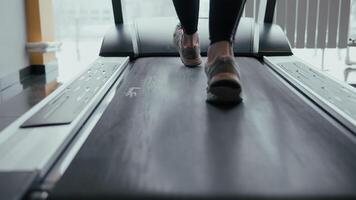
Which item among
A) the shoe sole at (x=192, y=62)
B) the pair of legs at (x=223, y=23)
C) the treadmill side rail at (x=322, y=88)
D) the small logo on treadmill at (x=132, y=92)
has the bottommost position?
the treadmill side rail at (x=322, y=88)

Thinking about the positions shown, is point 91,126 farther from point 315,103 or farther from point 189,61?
point 189,61

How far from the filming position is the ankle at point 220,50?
4.18ft

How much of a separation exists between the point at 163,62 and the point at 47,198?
55.3 inches

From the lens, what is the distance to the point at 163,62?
202 cm

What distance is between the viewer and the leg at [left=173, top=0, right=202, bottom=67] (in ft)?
5.49

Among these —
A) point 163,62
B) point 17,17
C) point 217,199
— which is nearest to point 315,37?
point 163,62

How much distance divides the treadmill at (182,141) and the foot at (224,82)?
3cm

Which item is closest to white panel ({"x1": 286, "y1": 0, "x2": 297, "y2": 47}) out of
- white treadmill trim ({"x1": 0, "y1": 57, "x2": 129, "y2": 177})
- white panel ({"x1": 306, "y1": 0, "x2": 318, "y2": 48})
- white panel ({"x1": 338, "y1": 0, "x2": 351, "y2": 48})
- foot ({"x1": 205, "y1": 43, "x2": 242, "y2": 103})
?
white panel ({"x1": 306, "y1": 0, "x2": 318, "y2": 48})

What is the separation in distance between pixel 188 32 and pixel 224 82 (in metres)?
0.65

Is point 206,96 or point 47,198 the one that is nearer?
point 47,198

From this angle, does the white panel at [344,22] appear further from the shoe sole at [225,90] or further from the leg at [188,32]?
the shoe sole at [225,90]

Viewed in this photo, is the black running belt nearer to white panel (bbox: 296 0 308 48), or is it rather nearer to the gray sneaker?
the gray sneaker

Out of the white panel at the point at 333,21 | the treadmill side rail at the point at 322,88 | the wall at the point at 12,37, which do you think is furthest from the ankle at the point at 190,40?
the white panel at the point at 333,21

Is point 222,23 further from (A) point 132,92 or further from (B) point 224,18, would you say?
(A) point 132,92
